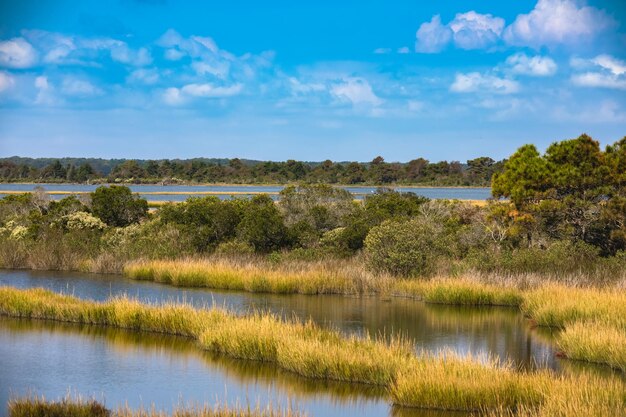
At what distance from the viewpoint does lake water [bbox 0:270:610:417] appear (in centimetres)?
1570

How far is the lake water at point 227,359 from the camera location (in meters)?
15.7

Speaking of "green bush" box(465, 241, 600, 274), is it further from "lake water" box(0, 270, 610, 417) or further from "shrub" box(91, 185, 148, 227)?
"shrub" box(91, 185, 148, 227)

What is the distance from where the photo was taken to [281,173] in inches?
5600

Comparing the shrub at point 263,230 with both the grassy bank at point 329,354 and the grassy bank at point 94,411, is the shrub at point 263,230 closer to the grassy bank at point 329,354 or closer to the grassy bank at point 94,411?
the grassy bank at point 329,354

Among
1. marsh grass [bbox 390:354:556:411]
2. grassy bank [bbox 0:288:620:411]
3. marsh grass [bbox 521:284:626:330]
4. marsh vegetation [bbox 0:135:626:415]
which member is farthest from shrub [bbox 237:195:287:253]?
marsh grass [bbox 390:354:556:411]

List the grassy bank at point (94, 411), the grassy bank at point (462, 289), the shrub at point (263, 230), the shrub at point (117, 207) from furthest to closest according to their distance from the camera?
the shrub at point (117, 207)
the shrub at point (263, 230)
the grassy bank at point (462, 289)
the grassy bank at point (94, 411)

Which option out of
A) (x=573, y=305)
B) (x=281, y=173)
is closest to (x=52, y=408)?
(x=573, y=305)

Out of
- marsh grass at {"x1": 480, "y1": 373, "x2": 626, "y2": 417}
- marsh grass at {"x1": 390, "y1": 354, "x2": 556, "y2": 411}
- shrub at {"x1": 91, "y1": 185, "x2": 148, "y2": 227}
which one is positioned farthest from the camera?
shrub at {"x1": 91, "y1": 185, "x2": 148, "y2": 227}

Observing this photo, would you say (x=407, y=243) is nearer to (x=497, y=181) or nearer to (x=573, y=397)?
(x=497, y=181)

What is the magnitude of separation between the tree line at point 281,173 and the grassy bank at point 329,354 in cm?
10428

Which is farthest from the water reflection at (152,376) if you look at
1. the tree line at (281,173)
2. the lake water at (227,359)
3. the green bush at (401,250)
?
the tree line at (281,173)

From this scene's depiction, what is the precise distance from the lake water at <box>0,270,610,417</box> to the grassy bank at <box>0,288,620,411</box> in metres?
0.32

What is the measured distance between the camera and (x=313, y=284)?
29.3 m

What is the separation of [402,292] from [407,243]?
182 centimetres
